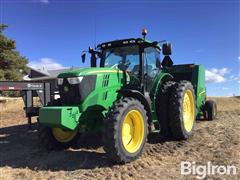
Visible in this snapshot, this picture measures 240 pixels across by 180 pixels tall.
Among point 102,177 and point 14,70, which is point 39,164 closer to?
point 102,177

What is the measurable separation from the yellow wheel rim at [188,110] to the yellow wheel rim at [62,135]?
120 inches

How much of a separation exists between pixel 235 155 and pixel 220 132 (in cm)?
243

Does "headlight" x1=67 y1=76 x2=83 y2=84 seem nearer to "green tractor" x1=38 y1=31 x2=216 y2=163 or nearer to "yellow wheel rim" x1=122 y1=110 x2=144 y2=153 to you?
"green tractor" x1=38 y1=31 x2=216 y2=163

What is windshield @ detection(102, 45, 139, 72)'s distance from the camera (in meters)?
8.38

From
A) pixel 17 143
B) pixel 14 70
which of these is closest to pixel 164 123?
pixel 17 143

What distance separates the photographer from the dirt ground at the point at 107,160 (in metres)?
6.00

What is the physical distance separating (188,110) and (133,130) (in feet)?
9.54

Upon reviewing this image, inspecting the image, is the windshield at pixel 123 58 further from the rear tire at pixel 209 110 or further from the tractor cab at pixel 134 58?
the rear tire at pixel 209 110

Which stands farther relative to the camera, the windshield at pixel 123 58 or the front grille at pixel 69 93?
the windshield at pixel 123 58

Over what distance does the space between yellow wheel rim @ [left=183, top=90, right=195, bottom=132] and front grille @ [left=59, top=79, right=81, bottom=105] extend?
3357 mm

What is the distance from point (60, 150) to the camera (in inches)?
310

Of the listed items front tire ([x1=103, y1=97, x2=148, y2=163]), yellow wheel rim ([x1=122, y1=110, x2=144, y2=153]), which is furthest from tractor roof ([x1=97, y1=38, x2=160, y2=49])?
yellow wheel rim ([x1=122, y1=110, x2=144, y2=153])

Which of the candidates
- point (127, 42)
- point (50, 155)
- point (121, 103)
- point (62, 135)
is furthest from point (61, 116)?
point (127, 42)

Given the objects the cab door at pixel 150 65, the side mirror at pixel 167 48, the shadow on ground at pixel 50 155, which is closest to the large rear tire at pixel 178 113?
the cab door at pixel 150 65
